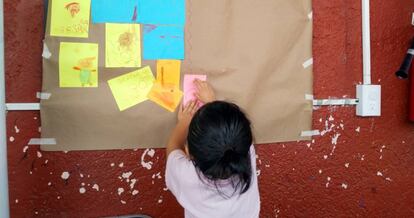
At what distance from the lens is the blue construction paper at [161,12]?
4.96 feet

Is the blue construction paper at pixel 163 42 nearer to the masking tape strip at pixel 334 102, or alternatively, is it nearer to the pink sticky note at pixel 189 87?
the pink sticky note at pixel 189 87

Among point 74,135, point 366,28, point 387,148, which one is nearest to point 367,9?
point 366,28

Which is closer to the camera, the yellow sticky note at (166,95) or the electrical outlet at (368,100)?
the yellow sticky note at (166,95)

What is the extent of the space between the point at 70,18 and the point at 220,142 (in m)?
0.77

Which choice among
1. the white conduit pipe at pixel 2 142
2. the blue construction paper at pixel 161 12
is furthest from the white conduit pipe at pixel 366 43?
the white conduit pipe at pixel 2 142

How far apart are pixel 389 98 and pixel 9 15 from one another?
1790 mm

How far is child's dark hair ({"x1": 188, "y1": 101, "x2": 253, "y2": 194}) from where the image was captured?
111 cm

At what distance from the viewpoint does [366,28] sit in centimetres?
187

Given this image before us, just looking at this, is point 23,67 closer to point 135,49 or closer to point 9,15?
point 9,15

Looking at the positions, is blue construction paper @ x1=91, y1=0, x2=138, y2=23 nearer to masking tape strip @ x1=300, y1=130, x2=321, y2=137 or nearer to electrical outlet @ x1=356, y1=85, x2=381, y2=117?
masking tape strip @ x1=300, y1=130, x2=321, y2=137

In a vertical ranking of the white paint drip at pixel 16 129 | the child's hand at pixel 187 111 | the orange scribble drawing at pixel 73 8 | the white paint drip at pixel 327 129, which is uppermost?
the orange scribble drawing at pixel 73 8

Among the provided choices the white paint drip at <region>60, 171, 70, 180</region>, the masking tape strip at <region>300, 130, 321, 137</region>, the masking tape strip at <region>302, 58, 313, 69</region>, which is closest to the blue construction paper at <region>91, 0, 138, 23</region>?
the white paint drip at <region>60, 171, 70, 180</region>

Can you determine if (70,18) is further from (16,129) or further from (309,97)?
(309,97)

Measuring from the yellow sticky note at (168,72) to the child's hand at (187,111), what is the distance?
98 mm
